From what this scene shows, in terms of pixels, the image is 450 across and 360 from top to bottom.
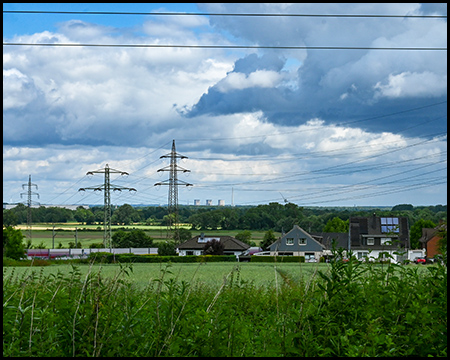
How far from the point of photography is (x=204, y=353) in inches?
176

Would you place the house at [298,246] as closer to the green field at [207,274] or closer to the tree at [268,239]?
the green field at [207,274]

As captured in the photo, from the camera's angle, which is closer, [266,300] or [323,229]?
[266,300]

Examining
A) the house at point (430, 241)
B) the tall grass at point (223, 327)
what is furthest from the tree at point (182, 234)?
the tall grass at point (223, 327)

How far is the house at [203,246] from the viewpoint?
179 ft

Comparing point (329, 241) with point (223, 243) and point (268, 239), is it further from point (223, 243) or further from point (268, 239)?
point (268, 239)

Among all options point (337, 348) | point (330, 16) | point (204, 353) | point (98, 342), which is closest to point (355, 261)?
point (337, 348)

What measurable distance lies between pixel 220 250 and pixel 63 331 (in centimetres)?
4663

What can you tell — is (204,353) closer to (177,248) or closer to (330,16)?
(330,16)

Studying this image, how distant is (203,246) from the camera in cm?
5609

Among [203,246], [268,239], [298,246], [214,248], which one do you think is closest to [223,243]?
[203,246]

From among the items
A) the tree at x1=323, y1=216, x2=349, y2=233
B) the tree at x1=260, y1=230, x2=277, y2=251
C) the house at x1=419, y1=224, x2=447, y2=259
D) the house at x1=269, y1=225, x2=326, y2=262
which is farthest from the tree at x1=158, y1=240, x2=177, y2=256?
the house at x1=419, y1=224, x2=447, y2=259

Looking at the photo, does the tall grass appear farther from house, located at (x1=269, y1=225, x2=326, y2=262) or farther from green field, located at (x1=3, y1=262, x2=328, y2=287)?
house, located at (x1=269, y1=225, x2=326, y2=262)

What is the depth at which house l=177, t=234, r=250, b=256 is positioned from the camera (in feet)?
179

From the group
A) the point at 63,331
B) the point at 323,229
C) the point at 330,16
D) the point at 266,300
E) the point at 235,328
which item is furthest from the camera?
the point at 323,229
